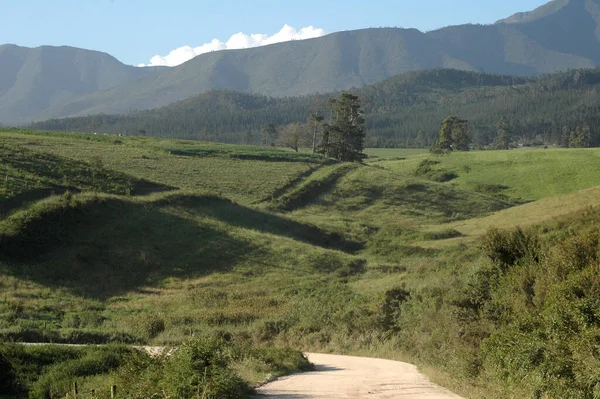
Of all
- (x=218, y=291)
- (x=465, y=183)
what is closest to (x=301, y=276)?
(x=218, y=291)

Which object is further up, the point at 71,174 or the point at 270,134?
the point at 270,134

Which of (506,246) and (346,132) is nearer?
(506,246)

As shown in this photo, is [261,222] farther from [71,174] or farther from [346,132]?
[346,132]

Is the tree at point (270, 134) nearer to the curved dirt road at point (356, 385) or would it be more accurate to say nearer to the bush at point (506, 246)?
the bush at point (506, 246)

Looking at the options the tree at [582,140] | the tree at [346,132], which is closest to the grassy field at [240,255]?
the tree at [346,132]

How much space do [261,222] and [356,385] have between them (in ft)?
114

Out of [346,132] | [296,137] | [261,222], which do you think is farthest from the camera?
[296,137]

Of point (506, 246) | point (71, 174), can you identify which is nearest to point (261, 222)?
point (71, 174)

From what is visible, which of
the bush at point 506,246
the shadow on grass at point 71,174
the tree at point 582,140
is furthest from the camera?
the tree at point 582,140

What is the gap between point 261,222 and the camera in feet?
156

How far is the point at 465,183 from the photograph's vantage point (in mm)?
84125

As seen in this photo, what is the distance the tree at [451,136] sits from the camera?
120 m

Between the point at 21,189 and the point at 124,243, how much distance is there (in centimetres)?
763

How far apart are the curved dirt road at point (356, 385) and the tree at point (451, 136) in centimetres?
10361
